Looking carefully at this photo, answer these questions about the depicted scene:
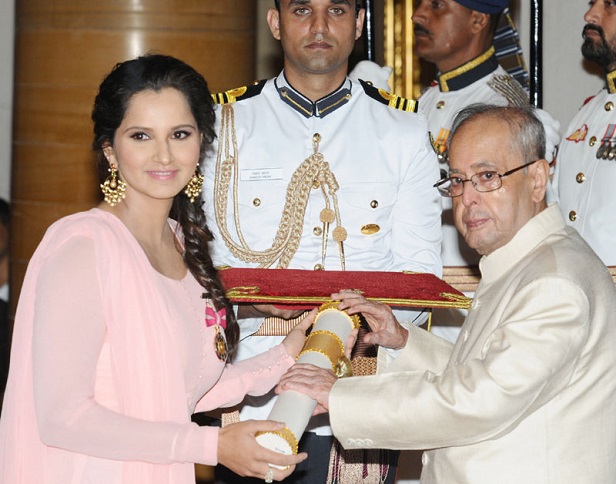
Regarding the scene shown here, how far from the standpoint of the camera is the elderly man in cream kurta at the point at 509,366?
9.04 feet

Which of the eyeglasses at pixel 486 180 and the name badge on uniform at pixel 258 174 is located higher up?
the eyeglasses at pixel 486 180

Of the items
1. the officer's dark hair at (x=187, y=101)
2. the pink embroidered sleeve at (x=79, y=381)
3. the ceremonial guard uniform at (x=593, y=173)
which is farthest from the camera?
the ceremonial guard uniform at (x=593, y=173)

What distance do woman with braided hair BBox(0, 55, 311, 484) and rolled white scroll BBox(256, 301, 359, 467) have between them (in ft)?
0.10

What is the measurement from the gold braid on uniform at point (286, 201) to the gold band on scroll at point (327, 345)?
64cm

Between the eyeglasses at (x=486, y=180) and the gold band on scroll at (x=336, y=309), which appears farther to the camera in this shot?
the gold band on scroll at (x=336, y=309)

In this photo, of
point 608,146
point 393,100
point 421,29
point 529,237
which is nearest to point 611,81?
point 608,146

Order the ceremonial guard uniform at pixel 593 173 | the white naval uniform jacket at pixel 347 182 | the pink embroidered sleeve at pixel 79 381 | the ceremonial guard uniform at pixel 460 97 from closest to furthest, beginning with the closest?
the pink embroidered sleeve at pixel 79 381 < the white naval uniform jacket at pixel 347 182 < the ceremonial guard uniform at pixel 593 173 < the ceremonial guard uniform at pixel 460 97

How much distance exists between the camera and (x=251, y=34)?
211 inches

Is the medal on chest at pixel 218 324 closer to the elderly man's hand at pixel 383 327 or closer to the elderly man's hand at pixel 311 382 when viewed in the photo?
the elderly man's hand at pixel 311 382

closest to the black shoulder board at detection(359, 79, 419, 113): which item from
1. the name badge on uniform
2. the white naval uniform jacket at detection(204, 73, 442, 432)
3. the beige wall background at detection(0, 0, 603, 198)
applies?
the white naval uniform jacket at detection(204, 73, 442, 432)

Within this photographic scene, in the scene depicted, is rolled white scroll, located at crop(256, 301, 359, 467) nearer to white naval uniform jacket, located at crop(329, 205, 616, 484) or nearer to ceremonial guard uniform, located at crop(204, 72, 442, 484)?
white naval uniform jacket, located at crop(329, 205, 616, 484)

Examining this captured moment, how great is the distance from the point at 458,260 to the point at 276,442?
2356 millimetres

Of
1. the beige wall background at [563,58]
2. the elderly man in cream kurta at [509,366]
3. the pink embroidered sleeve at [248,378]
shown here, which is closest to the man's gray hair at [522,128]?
the elderly man in cream kurta at [509,366]

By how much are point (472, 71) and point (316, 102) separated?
1.47m
